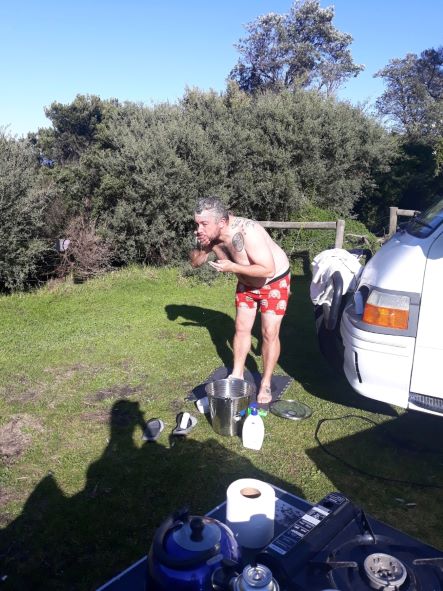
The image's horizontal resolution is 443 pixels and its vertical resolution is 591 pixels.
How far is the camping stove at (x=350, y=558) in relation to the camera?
1290 mm

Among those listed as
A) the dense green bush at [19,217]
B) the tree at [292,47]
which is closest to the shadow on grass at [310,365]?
the dense green bush at [19,217]

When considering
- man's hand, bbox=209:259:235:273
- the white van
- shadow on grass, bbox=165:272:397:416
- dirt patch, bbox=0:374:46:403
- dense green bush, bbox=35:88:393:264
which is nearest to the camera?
the white van

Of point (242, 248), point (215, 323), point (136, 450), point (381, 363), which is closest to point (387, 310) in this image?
point (381, 363)

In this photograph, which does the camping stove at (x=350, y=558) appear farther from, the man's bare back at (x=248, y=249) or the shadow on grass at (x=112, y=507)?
the man's bare back at (x=248, y=249)

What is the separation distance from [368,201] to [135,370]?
12764 mm

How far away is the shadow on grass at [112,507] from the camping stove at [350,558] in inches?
56.7

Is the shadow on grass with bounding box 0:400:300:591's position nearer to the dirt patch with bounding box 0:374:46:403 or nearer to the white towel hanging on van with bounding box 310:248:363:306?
the dirt patch with bounding box 0:374:46:403

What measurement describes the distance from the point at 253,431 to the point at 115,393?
1.55 meters

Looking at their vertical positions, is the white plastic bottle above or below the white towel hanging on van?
below

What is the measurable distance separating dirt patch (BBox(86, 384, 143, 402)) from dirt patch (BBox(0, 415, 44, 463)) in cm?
55

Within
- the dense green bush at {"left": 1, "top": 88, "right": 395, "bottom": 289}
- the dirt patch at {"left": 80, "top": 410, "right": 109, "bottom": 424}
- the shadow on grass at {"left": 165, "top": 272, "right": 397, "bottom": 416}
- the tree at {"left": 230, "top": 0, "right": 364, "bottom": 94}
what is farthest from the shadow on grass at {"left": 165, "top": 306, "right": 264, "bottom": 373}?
the tree at {"left": 230, "top": 0, "right": 364, "bottom": 94}

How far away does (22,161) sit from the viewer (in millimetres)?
8883

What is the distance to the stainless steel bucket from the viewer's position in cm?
360

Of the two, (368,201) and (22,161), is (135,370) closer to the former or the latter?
(22,161)
